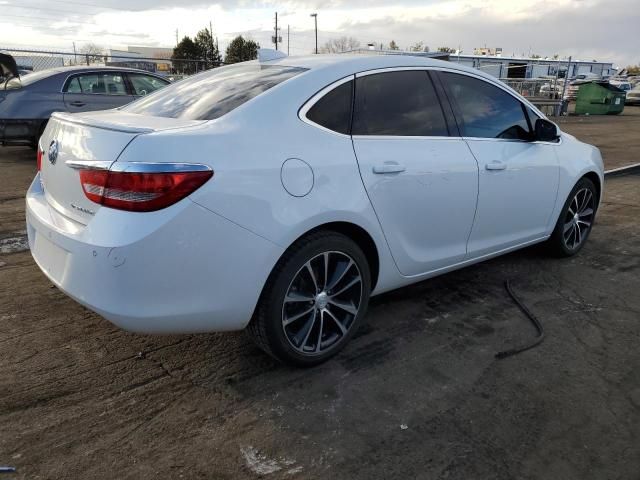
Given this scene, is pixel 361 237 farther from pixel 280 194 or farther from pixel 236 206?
pixel 236 206

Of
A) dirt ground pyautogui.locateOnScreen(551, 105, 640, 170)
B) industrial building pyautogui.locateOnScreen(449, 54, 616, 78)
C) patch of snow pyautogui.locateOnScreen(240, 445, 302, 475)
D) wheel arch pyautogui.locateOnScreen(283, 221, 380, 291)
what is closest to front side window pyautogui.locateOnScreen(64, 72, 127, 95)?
wheel arch pyautogui.locateOnScreen(283, 221, 380, 291)

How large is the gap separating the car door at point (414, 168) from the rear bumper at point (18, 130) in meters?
7.31

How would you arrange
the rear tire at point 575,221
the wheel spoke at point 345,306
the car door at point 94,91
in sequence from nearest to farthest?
1. the wheel spoke at point 345,306
2. the rear tire at point 575,221
3. the car door at point 94,91

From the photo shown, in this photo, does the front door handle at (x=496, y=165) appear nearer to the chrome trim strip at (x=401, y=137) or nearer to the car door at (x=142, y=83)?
the chrome trim strip at (x=401, y=137)

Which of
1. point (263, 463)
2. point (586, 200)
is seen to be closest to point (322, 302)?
point (263, 463)

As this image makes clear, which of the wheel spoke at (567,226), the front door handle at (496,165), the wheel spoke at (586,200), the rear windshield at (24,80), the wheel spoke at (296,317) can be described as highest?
the rear windshield at (24,80)

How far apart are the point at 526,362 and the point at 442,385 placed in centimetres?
61

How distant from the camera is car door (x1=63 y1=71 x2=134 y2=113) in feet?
30.0

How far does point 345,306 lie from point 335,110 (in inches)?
43.4

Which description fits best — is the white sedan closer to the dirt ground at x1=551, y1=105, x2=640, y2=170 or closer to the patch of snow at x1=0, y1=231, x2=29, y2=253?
the patch of snow at x1=0, y1=231, x2=29, y2=253

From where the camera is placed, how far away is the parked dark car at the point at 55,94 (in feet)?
28.4

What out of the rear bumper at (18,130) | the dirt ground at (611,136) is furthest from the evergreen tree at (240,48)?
the rear bumper at (18,130)

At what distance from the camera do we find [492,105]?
4012mm

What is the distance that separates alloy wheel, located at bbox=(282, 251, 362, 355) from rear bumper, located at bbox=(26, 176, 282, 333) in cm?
30
